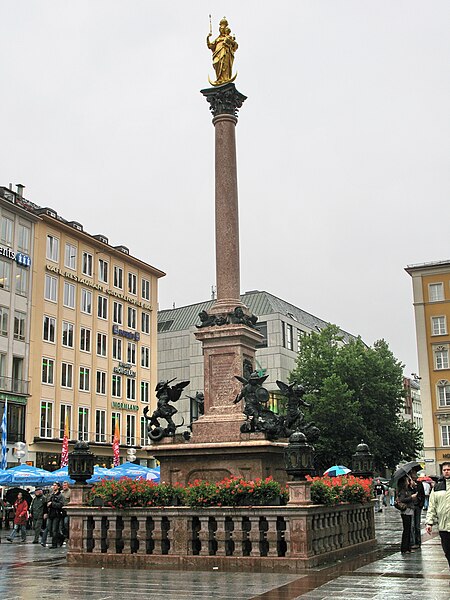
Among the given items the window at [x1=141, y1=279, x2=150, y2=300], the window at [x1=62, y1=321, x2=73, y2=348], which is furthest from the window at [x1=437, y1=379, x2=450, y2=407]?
the window at [x1=62, y1=321, x2=73, y2=348]

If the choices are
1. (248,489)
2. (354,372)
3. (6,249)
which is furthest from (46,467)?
(248,489)

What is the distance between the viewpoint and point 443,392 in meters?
66.8

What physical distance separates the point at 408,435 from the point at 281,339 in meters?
24.6

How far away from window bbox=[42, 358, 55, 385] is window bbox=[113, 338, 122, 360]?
8.43 meters

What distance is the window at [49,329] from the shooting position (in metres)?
54.7

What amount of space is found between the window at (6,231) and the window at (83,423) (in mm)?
13444

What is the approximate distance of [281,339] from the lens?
74250 mm

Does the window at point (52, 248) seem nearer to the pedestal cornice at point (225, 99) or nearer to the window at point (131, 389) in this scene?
the window at point (131, 389)

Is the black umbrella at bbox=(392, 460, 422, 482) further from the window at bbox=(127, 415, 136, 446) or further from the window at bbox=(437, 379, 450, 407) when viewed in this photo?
the window at bbox=(437, 379, 450, 407)

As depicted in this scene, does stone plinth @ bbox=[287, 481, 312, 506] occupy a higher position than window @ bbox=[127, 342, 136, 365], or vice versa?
window @ bbox=[127, 342, 136, 365]

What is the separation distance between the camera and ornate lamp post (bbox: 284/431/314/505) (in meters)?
14.0

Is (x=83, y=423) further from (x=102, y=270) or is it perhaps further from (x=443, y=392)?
(x=443, y=392)

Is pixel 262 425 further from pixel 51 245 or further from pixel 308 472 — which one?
pixel 51 245

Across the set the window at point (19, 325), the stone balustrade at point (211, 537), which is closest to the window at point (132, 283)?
the window at point (19, 325)
